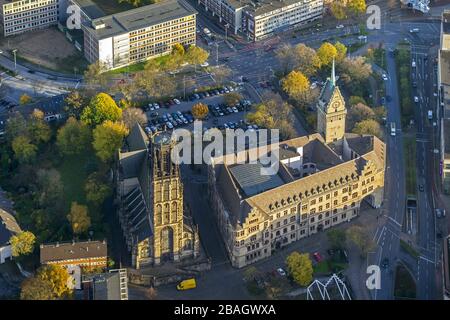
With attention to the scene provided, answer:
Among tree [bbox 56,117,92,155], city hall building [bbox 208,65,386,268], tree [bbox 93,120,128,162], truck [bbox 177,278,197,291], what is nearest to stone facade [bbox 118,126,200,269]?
truck [bbox 177,278,197,291]

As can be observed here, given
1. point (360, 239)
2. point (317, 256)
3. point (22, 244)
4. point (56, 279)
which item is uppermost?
point (360, 239)

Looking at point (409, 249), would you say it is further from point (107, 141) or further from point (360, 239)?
point (107, 141)

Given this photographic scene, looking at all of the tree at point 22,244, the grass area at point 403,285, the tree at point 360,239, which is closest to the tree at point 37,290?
the tree at point 22,244

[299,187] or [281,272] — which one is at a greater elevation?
[299,187]

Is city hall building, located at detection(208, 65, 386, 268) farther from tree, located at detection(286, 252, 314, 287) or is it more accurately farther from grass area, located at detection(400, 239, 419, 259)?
grass area, located at detection(400, 239, 419, 259)

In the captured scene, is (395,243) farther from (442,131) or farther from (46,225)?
(46,225)

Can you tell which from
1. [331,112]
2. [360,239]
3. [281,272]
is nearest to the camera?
[281,272]

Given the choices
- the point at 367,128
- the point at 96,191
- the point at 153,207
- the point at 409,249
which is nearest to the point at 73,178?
the point at 96,191
